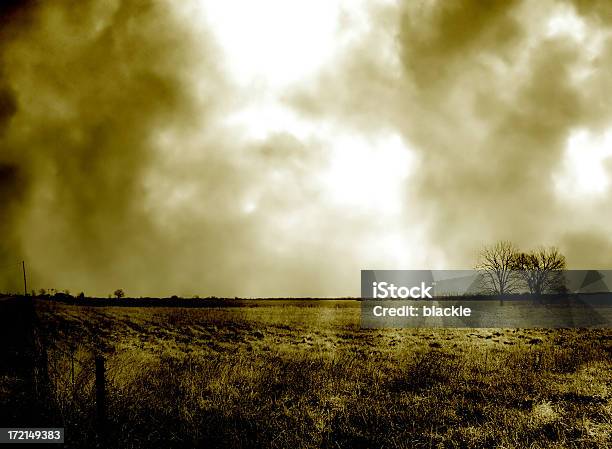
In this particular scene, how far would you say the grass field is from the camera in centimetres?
732

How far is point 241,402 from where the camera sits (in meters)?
9.29

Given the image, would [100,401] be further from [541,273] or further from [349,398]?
[541,273]

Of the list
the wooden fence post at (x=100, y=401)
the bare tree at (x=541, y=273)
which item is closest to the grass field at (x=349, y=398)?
the wooden fence post at (x=100, y=401)

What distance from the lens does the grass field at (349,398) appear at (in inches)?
288

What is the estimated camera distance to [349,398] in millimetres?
9852

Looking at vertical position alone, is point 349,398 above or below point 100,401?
below

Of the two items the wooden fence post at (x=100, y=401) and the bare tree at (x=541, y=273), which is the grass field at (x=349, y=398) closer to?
the wooden fence post at (x=100, y=401)

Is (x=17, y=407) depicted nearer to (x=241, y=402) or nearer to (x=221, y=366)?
(x=241, y=402)

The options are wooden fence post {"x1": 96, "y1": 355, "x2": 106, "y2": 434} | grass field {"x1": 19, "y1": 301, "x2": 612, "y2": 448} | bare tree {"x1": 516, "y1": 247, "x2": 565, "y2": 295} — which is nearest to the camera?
wooden fence post {"x1": 96, "y1": 355, "x2": 106, "y2": 434}

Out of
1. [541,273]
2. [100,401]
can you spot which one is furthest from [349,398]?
[541,273]

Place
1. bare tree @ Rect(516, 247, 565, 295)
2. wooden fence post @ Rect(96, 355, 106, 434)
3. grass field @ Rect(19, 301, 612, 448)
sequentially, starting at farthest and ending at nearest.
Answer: bare tree @ Rect(516, 247, 565, 295) → grass field @ Rect(19, 301, 612, 448) → wooden fence post @ Rect(96, 355, 106, 434)

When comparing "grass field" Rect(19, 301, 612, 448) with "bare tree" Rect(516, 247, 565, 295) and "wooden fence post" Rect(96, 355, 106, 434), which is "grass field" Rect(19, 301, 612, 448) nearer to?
"wooden fence post" Rect(96, 355, 106, 434)

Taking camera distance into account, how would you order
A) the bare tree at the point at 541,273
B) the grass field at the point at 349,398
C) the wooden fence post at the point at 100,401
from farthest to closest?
the bare tree at the point at 541,273
the grass field at the point at 349,398
the wooden fence post at the point at 100,401

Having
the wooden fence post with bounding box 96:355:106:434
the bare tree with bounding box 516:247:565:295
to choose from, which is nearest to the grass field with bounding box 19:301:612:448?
the wooden fence post with bounding box 96:355:106:434
